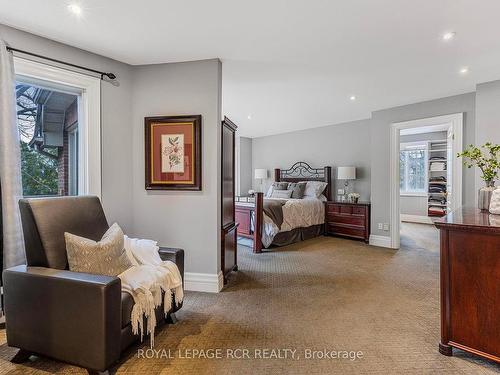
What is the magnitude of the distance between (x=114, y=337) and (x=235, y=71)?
288cm

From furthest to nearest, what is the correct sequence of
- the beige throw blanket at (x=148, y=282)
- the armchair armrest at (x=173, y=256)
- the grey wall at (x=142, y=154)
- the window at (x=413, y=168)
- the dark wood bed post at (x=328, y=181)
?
the window at (x=413, y=168) < the dark wood bed post at (x=328, y=181) < the grey wall at (x=142, y=154) < the armchair armrest at (x=173, y=256) < the beige throw blanket at (x=148, y=282)

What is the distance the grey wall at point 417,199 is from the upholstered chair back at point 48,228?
8.13 meters

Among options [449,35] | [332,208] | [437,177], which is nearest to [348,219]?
[332,208]

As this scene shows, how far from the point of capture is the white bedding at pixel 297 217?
15.5 ft

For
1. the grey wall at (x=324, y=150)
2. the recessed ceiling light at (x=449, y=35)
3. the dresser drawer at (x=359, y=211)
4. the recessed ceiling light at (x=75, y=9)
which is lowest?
the dresser drawer at (x=359, y=211)

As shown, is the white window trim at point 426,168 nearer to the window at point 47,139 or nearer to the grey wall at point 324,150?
the grey wall at point 324,150

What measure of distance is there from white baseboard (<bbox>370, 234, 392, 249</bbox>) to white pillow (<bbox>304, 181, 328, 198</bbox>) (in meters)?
1.44

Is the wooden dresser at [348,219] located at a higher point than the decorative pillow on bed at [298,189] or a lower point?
lower

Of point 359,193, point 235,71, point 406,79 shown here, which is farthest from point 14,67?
point 359,193

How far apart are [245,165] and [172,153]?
4.90 meters

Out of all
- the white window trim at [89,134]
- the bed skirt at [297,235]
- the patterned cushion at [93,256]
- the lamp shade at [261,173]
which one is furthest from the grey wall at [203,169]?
the lamp shade at [261,173]

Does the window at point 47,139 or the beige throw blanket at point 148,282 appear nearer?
the beige throw blanket at point 148,282

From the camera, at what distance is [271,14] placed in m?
2.16

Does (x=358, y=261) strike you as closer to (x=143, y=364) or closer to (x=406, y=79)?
(x=406, y=79)
